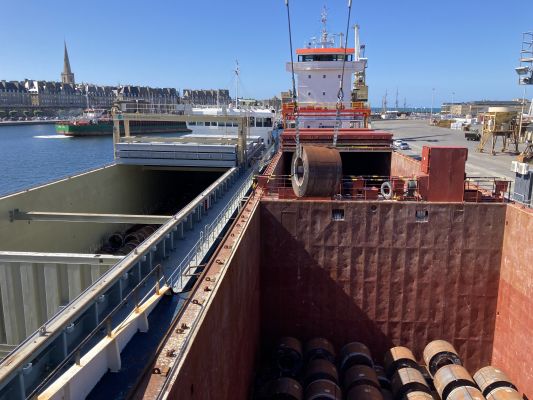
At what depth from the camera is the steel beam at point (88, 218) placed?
38.6 feet

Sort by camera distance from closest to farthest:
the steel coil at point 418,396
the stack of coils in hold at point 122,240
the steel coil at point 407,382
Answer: the steel coil at point 418,396 → the steel coil at point 407,382 → the stack of coils in hold at point 122,240

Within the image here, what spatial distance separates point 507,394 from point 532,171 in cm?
768

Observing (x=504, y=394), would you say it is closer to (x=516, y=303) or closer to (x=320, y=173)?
(x=516, y=303)

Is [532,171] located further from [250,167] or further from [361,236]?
[250,167]

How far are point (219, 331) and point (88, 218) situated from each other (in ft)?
19.2

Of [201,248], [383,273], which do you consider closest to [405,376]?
[383,273]

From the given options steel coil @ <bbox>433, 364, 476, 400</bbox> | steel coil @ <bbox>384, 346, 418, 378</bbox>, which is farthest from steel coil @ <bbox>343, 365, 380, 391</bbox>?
steel coil @ <bbox>433, 364, 476, 400</bbox>

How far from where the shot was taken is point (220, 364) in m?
8.30

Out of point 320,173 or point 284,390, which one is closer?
point 284,390

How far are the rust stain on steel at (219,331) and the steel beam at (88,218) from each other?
90.5 inches

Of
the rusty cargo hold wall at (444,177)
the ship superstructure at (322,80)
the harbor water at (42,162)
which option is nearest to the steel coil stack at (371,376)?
the rusty cargo hold wall at (444,177)

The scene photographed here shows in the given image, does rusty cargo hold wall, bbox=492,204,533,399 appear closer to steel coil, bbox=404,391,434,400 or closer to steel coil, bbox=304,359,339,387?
steel coil, bbox=404,391,434,400

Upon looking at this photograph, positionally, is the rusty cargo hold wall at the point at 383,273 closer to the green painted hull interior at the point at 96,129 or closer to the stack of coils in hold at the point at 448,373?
the stack of coils in hold at the point at 448,373

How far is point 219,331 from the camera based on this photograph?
A: 26.8ft
